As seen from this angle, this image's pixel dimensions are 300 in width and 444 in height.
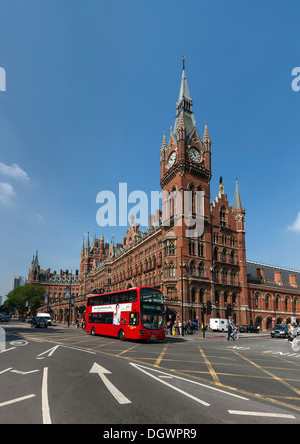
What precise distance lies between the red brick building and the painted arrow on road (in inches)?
1285

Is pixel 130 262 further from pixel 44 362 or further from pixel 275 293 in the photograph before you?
pixel 44 362

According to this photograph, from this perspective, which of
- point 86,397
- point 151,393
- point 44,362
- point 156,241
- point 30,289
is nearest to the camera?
point 86,397

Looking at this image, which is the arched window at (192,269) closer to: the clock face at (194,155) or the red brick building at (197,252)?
the red brick building at (197,252)

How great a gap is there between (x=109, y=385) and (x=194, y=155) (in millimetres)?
48995

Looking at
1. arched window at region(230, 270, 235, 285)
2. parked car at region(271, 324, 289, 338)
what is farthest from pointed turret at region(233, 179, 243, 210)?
parked car at region(271, 324, 289, 338)

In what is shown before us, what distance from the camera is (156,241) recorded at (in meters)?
57.0

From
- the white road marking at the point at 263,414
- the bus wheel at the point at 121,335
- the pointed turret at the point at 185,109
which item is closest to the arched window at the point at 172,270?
the bus wheel at the point at 121,335

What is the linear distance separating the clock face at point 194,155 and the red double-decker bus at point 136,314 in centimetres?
3274

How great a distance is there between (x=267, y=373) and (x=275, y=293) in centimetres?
5592

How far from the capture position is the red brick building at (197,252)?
4800cm

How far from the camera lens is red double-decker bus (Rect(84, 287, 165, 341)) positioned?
23.0m

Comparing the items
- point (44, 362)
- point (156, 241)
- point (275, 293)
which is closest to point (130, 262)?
point (156, 241)

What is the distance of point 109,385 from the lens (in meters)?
8.72

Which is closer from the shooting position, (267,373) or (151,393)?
(151,393)
